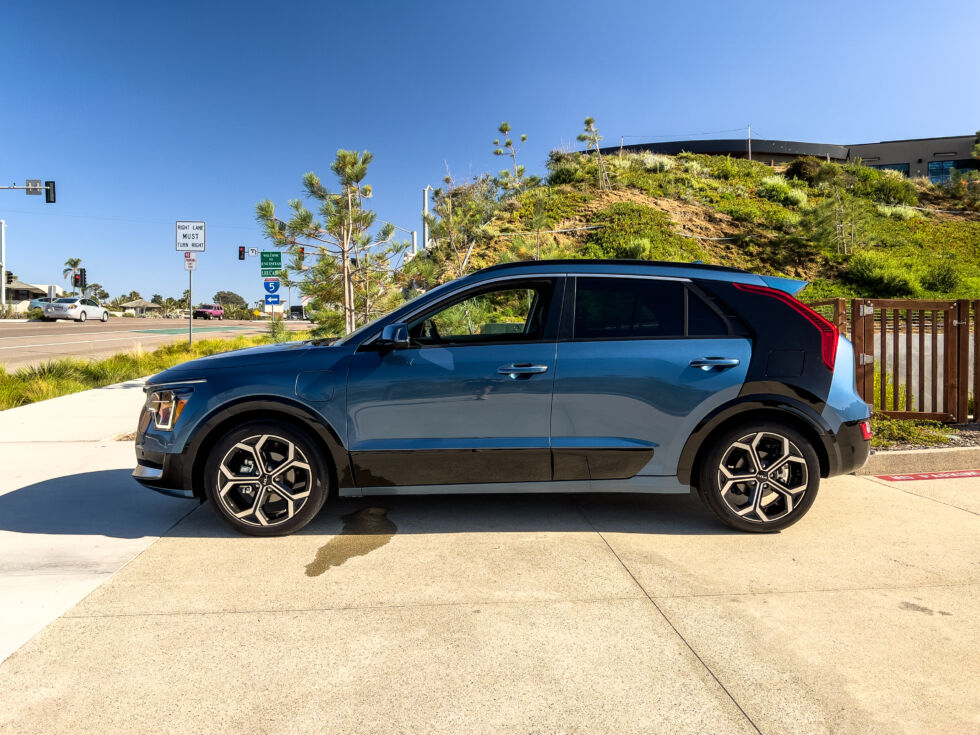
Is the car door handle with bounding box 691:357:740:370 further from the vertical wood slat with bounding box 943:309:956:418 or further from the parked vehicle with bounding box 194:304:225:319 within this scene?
the parked vehicle with bounding box 194:304:225:319

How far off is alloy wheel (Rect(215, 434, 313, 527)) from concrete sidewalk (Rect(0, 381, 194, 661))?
2.15 ft

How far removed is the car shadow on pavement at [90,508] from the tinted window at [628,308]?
3234 millimetres

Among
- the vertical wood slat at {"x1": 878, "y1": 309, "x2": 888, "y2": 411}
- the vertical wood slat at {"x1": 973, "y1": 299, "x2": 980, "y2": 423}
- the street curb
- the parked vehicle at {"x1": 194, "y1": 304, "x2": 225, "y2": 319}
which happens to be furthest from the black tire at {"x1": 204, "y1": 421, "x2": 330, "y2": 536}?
the parked vehicle at {"x1": 194, "y1": 304, "x2": 225, "y2": 319}

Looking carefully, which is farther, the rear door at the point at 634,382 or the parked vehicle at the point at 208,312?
the parked vehicle at the point at 208,312

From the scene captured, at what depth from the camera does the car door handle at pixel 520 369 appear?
12.8 feet

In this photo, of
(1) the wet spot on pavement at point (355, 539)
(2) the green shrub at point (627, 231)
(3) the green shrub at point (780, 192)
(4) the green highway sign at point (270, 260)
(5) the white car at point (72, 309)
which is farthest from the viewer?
(5) the white car at point (72, 309)

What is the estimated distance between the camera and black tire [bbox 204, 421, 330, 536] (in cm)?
393

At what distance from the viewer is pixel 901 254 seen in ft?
73.8

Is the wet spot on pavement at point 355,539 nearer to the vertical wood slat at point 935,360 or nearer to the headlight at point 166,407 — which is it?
the headlight at point 166,407

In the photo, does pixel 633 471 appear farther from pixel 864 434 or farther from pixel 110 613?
pixel 110 613

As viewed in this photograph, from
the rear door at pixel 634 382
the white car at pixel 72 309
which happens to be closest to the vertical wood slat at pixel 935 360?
the rear door at pixel 634 382

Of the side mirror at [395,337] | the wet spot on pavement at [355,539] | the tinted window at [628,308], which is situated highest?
the tinted window at [628,308]

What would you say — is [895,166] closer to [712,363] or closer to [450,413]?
[712,363]

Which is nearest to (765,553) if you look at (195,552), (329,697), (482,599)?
(482,599)
